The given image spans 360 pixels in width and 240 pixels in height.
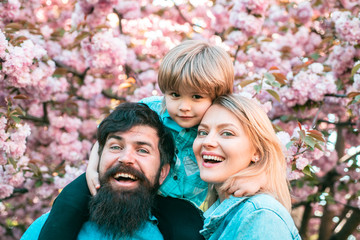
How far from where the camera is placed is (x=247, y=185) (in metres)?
2.04

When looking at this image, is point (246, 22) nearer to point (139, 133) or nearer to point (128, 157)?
point (139, 133)

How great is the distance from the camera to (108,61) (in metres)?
4.09

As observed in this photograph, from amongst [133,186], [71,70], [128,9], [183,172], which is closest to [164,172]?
[183,172]

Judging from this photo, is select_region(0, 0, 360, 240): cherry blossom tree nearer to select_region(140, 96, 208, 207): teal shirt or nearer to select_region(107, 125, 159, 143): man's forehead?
select_region(140, 96, 208, 207): teal shirt

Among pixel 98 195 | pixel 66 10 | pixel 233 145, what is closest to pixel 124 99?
pixel 66 10

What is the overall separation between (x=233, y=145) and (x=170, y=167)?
79cm

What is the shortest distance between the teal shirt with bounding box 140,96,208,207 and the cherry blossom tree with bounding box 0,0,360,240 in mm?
623

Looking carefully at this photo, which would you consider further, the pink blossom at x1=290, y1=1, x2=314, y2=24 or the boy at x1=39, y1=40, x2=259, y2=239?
the pink blossom at x1=290, y1=1, x2=314, y2=24

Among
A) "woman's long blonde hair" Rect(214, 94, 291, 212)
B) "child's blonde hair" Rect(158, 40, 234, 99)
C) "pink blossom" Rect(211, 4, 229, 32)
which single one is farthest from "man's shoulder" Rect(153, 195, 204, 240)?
"pink blossom" Rect(211, 4, 229, 32)

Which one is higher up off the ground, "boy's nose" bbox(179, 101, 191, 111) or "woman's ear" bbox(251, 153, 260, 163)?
"boy's nose" bbox(179, 101, 191, 111)

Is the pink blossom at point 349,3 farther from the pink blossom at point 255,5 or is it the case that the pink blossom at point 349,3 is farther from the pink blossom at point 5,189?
the pink blossom at point 5,189

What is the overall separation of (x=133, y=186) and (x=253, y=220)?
980 mm

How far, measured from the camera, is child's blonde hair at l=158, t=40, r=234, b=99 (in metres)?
2.38

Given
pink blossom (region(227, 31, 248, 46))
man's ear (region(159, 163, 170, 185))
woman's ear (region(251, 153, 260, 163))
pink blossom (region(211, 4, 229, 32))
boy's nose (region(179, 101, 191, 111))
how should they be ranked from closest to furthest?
1. woman's ear (region(251, 153, 260, 163))
2. boy's nose (region(179, 101, 191, 111))
3. man's ear (region(159, 163, 170, 185))
4. pink blossom (region(227, 31, 248, 46))
5. pink blossom (region(211, 4, 229, 32))
